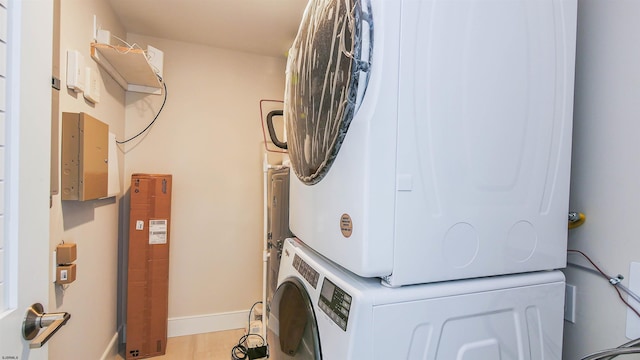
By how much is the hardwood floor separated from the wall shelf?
7.14 ft

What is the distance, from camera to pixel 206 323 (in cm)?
272

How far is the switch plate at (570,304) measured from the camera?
94 cm

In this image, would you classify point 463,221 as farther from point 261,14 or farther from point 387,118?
point 261,14

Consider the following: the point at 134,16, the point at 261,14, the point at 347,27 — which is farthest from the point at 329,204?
the point at 134,16

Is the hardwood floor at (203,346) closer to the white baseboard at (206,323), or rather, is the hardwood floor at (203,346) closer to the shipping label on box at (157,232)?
the white baseboard at (206,323)

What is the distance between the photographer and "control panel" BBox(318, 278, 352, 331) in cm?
70

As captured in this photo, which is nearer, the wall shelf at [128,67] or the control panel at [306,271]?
the control panel at [306,271]

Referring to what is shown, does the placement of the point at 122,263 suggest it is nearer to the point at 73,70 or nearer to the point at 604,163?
the point at 73,70

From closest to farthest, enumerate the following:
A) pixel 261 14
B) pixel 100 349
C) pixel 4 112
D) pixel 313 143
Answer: pixel 4 112
pixel 313 143
pixel 100 349
pixel 261 14

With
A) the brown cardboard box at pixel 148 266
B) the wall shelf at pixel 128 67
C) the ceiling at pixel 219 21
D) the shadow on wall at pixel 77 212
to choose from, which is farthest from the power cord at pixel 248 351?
the ceiling at pixel 219 21

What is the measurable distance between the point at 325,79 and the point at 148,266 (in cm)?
228

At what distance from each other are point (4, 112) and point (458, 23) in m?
1.05

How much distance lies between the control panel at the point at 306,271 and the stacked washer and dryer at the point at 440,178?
0.02 meters

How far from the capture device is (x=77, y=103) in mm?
1574
